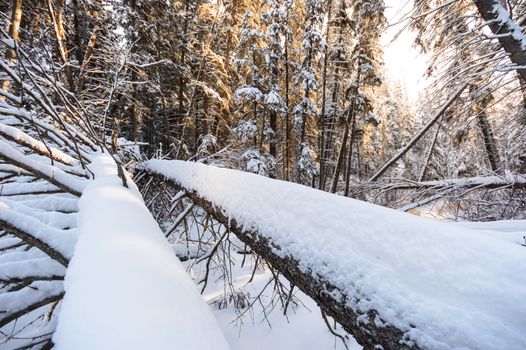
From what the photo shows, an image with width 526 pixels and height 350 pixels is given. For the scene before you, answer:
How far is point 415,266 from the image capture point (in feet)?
3.10

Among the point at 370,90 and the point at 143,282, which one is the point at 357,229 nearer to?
the point at 143,282

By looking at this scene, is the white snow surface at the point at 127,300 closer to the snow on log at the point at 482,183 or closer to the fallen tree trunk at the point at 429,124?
the fallen tree trunk at the point at 429,124

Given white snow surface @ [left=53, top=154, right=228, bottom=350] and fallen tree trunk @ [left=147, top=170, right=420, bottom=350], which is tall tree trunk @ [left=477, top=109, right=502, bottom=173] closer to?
fallen tree trunk @ [left=147, top=170, right=420, bottom=350]

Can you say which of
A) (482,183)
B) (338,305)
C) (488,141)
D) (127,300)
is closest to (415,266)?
(338,305)

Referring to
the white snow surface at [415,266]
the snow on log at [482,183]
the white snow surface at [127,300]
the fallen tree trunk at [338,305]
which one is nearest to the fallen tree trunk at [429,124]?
the snow on log at [482,183]

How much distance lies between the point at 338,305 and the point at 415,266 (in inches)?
12.2

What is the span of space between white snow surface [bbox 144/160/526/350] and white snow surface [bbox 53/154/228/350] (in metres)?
0.50

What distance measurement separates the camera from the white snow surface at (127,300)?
694mm

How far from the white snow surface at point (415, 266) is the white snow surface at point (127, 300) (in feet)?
1.64

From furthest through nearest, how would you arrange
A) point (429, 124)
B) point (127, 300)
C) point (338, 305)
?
1. point (429, 124)
2. point (338, 305)
3. point (127, 300)

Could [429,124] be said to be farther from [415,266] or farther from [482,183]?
[415,266]

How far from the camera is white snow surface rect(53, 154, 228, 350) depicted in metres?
0.69

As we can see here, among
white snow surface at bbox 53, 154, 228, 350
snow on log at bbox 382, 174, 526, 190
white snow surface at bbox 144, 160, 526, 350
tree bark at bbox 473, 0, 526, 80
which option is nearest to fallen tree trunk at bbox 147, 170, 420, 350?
white snow surface at bbox 144, 160, 526, 350

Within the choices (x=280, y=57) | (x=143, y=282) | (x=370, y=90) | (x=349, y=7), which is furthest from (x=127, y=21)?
(x=143, y=282)
